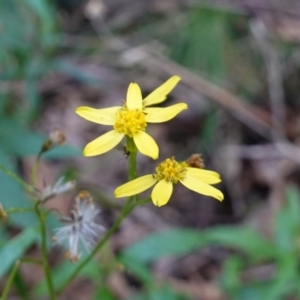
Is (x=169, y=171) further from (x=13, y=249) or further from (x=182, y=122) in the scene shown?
(x=182, y=122)

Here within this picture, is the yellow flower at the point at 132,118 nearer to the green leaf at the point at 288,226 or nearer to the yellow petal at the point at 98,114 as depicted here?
the yellow petal at the point at 98,114

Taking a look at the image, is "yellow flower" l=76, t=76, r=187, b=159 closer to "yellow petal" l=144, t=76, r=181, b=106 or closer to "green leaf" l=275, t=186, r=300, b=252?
"yellow petal" l=144, t=76, r=181, b=106

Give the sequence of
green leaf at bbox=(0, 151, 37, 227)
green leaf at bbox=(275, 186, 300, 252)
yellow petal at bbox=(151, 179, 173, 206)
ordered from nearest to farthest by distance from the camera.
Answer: yellow petal at bbox=(151, 179, 173, 206) → green leaf at bbox=(0, 151, 37, 227) → green leaf at bbox=(275, 186, 300, 252)

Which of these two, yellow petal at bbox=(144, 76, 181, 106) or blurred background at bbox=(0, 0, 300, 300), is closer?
yellow petal at bbox=(144, 76, 181, 106)


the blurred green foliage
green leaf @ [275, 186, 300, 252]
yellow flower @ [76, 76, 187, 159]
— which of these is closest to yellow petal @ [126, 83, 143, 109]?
yellow flower @ [76, 76, 187, 159]

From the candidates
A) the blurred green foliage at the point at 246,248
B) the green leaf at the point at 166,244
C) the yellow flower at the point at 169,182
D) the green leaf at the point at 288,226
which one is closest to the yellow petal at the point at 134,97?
the yellow flower at the point at 169,182

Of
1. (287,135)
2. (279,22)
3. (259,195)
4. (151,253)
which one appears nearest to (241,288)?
(151,253)

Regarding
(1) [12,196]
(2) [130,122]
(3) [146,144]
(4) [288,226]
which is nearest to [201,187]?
(3) [146,144]

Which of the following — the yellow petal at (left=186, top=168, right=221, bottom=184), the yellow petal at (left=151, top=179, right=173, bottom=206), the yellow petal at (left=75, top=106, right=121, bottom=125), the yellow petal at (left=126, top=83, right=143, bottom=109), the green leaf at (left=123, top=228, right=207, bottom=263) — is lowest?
the yellow petal at (left=151, top=179, right=173, bottom=206)
